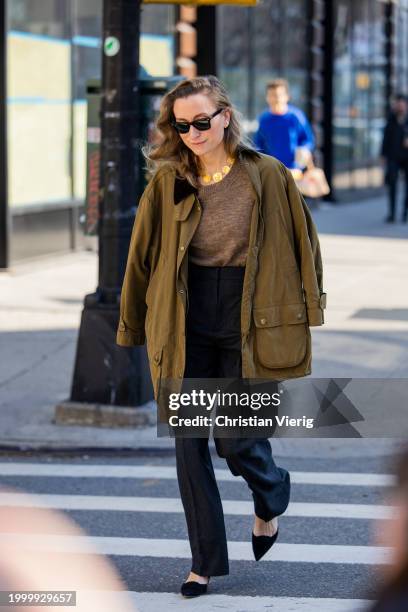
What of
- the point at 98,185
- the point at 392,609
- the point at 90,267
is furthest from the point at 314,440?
the point at 90,267

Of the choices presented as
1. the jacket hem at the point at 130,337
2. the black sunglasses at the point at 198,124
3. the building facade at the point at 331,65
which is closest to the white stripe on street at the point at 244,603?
the jacket hem at the point at 130,337

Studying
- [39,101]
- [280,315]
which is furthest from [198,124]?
[39,101]

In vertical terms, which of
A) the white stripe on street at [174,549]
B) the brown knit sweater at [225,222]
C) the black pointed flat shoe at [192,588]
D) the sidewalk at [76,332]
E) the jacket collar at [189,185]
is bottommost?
the sidewalk at [76,332]

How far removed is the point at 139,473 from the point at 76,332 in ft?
13.6

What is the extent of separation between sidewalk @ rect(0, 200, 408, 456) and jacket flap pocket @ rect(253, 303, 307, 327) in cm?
281

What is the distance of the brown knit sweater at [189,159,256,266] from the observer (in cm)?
446

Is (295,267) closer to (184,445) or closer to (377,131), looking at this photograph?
(184,445)

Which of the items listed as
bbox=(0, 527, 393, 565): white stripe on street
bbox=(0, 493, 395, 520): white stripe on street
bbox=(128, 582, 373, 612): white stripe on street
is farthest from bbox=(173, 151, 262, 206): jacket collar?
bbox=(0, 493, 395, 520): white stripe on street

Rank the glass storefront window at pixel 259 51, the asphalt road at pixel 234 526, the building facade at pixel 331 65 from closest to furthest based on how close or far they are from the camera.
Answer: the asphalt road at pixel 234 526 < the glass storefront window at pixel 259 51 < the building facade at pixel 331 65

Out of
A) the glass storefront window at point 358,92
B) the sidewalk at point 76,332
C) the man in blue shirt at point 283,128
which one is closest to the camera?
the sidewalk at point 76,332

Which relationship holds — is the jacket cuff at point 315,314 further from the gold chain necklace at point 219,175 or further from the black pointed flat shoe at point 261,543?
the black pointed flat shoe at point 261,543

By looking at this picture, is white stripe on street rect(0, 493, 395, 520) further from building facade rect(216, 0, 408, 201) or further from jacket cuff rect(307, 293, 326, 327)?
building facade rect(216, 0, 408, 201)

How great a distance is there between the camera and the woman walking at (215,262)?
4.45 meters

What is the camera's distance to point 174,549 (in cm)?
547
